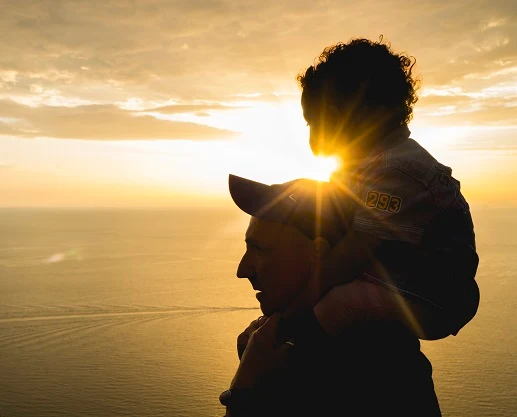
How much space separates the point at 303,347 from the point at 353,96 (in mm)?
1245

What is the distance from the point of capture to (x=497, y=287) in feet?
140

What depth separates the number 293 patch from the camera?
193 centimetres

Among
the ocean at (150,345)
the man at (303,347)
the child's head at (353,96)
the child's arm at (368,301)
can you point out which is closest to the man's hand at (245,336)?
the man at (303,347)

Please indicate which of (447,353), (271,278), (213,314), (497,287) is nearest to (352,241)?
(271,278)

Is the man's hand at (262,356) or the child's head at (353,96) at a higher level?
the child's head at (353,96)

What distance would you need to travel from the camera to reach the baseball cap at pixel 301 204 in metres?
1.46

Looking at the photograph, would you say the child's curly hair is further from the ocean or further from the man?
the ocean

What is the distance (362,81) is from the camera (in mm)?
2363

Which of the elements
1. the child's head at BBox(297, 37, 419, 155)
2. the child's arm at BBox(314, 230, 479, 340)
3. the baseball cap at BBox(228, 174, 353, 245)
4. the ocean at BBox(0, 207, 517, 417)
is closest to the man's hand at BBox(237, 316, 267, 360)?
the child's arm at BBox(314, 230, 479, 340)

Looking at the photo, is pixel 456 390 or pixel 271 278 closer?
pixel 271 278

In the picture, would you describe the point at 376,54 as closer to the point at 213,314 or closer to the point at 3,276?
the point at 213,314

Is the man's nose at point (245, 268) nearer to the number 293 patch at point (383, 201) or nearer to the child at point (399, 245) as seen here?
the child at point (399, 245)

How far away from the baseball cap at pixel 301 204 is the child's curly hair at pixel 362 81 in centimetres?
88

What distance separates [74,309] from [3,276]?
59.6 ft
